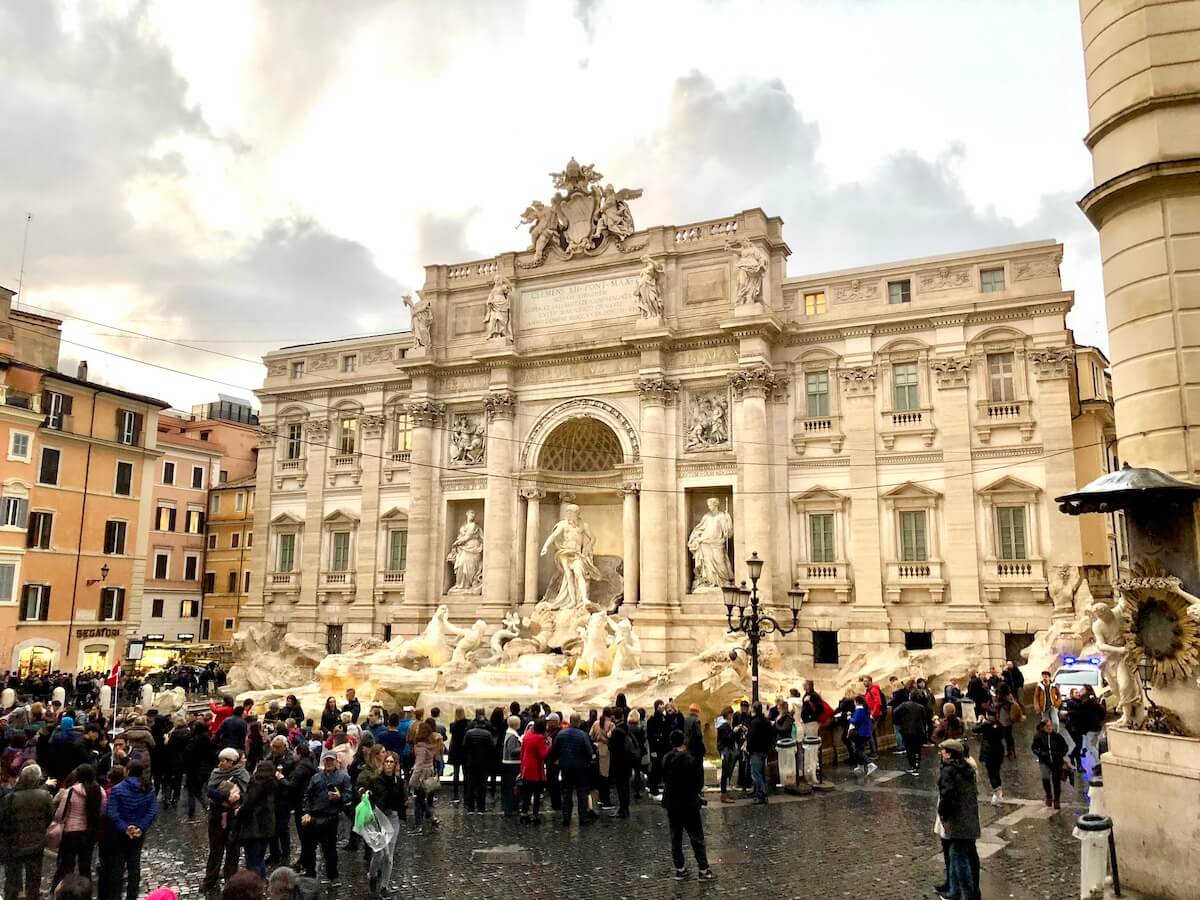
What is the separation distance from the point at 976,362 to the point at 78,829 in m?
25.3

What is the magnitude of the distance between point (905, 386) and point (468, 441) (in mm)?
15795

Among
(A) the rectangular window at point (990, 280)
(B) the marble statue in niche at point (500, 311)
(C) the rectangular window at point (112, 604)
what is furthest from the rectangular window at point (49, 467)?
(A) the rectangular window at point (990, 280)

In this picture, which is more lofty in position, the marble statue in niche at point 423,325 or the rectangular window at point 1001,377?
the marble statue in niche at point 423,325

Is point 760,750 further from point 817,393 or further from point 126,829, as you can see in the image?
point 817,393

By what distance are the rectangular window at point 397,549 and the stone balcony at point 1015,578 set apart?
67.0 ft

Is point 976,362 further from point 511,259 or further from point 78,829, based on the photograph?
point 78,829

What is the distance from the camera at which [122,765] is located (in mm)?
9516

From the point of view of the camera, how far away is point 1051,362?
25.6 m

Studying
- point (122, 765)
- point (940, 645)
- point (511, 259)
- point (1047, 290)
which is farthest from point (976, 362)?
point (122, 765)

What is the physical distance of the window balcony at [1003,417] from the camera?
84.7 feet

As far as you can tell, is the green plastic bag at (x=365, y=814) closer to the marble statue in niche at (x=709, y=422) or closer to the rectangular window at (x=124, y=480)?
the marble statue in niche at (x=709, y=422)

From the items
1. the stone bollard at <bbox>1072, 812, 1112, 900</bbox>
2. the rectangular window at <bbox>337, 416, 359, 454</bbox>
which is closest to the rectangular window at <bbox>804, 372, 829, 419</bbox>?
the rectangular window at <bbox>337, 416, 359, 454</bbox>

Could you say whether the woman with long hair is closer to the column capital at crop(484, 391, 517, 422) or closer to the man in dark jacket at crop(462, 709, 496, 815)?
the man in dark jacket at crop(462, 709, 496, 815)

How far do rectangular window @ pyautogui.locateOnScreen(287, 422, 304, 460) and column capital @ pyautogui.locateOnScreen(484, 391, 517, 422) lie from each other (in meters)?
9.82
